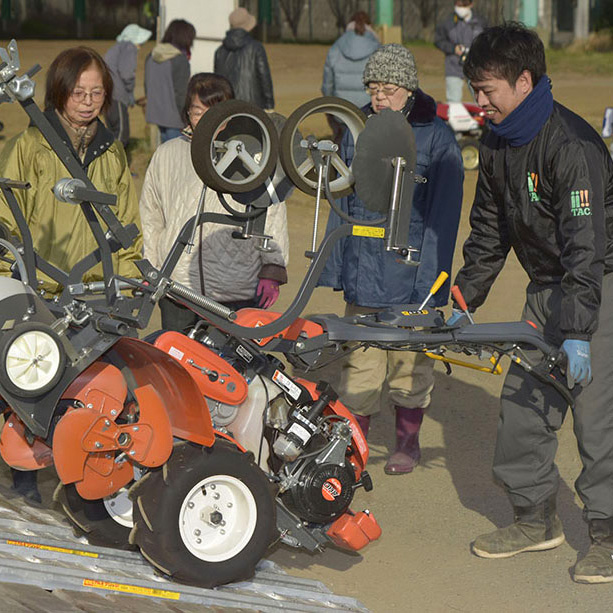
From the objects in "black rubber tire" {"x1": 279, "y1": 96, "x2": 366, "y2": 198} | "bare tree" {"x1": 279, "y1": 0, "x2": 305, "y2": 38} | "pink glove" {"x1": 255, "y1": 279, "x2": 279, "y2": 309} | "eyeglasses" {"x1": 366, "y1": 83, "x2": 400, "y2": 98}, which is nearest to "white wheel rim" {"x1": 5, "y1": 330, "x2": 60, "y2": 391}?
"black rubber tire" {"x1": 279, "y1": 96, "x2": 366, "y2": 198}

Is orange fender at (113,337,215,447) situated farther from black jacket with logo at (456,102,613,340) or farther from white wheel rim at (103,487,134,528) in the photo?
black jacket with logo at (456,102,613,340)

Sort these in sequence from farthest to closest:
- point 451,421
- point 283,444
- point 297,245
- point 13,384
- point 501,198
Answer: point 297,245
point 451,421
point 501,198
point 283,444
point 13,384

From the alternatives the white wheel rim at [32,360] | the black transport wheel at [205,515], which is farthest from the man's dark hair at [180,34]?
the white wheel rim at [32,360]

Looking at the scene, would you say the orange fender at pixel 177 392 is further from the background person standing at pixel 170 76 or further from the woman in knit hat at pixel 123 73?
the woman in knit hat at pixel 123 73

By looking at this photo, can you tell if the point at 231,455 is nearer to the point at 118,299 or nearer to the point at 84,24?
the point at 118,299

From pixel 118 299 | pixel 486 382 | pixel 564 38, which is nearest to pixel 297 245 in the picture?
pixel 486 382

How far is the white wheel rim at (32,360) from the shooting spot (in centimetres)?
423

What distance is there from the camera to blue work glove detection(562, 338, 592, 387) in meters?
4.87

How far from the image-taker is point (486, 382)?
805cm

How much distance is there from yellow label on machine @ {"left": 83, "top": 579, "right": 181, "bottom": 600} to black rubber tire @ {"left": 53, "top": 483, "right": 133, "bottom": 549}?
1.75ft

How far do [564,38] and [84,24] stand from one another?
15.5 metres

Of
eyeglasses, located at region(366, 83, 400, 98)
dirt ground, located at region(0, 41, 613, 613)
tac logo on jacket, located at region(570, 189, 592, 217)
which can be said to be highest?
eyeglasses, located at region(366, 83, 400, 98)

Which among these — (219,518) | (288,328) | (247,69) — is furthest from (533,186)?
(247,69)

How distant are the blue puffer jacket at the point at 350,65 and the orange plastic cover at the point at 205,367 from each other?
9817mm
